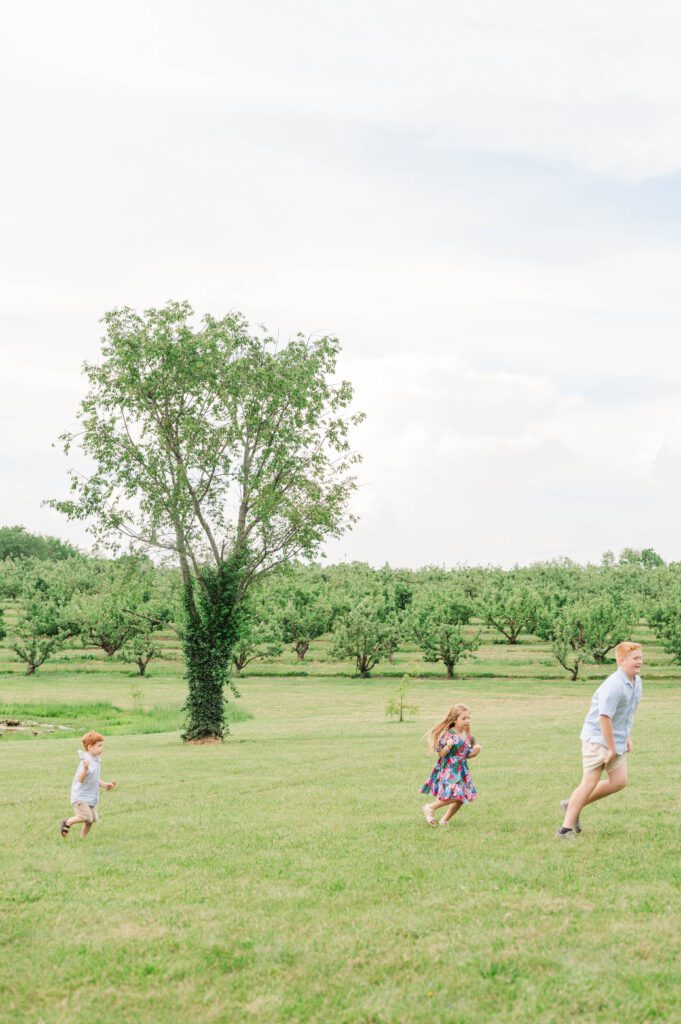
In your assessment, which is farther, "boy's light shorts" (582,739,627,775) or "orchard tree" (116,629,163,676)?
"orchard tree" (116,629,163,676)

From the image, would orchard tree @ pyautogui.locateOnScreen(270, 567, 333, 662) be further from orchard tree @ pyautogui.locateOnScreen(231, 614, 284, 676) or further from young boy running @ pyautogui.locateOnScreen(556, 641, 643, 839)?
young boy running @ pyautogui.locateOnScreen(556, 641, 643, 839)

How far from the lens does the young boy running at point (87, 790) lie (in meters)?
13.6

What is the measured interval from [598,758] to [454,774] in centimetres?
242

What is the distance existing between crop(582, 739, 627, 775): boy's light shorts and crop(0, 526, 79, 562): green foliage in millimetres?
161789

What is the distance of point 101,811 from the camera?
1562 centimetres

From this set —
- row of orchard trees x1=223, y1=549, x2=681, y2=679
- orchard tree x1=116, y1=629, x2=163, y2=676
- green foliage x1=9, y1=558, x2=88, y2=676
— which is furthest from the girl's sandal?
green foliage x1=9, y1=558, x2=88, y2=676

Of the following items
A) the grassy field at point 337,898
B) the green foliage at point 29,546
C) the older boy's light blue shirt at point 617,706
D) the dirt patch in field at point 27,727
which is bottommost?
the dirt patch in field at point 27,727

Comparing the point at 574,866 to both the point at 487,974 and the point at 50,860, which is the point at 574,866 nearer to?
the point at 487,974

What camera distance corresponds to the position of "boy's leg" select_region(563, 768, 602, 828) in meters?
12.3

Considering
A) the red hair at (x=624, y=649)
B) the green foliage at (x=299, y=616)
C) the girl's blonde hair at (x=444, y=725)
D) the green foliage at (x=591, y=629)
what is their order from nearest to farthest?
the red hair at (x=624, y=649) → the girl's blonde hair at (x=444, y=725) → the green foliage at (x=591, y=629) → the green foliage at (x=299, y=616)

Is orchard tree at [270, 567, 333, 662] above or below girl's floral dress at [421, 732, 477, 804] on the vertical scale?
above

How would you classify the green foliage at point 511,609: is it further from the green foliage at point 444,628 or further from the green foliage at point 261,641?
the green foliage at point 261,641

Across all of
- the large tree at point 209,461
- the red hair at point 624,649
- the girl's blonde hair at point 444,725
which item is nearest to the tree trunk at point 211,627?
the large tree at point 209,461

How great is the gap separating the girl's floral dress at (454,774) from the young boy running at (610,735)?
1662 millimetres
